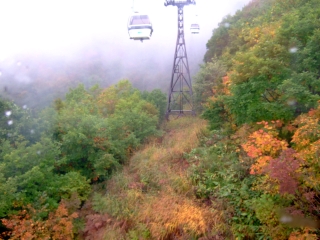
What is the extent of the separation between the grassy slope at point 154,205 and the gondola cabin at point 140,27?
5.59 meters

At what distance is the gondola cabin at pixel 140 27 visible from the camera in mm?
14375

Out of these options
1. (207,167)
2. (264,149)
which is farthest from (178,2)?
(264,149)

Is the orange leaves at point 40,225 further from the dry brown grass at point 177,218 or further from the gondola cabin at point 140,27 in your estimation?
the gondola cabin at point 140,27

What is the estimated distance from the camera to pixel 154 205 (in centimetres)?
966

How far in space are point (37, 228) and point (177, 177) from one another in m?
5.37

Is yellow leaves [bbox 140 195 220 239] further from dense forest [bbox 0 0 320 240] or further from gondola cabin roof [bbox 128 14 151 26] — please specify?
gondola cabin roof [bbox 128 14 151 26]

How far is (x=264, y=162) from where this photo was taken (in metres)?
7.57

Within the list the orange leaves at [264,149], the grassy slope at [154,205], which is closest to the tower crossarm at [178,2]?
the grassy slope at [154,205]

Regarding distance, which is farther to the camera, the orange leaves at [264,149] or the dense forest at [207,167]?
the orange leaves at [264,149]

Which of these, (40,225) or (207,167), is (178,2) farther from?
(40,225)

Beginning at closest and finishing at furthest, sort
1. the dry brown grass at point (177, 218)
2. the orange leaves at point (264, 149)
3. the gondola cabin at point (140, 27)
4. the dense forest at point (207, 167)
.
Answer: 1. the dense forest at point (207, 167)
2. the orange leaves at point (264, 149)
3. the dry brown grass at point (177, 218)
4. the gondola cabin at point (140, 27)

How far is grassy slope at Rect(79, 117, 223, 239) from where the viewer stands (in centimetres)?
848

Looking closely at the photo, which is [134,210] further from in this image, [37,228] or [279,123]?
[279,123]

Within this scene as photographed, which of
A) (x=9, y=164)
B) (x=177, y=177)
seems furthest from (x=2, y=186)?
(x=177, y=177)
